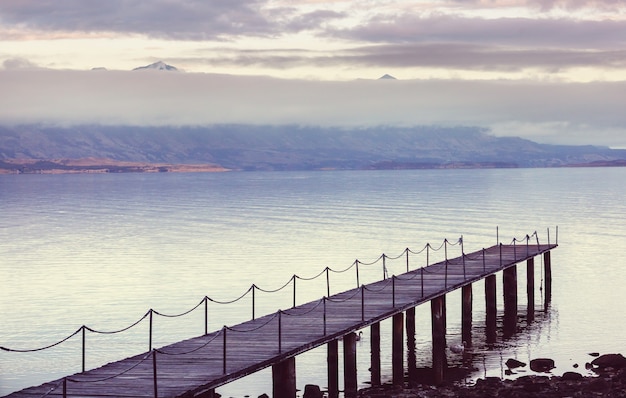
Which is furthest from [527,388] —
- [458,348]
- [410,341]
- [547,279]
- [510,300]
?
[547,279]

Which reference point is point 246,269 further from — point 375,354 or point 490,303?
point 375,354

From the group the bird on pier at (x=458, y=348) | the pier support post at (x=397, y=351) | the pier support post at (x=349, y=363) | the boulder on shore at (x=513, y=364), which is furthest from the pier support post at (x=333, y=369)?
the bird on pier at (x=458, y=348)

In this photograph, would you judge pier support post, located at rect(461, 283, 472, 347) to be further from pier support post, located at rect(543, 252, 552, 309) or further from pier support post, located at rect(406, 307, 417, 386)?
pier support post, located at rect(543, 252, 552, 309)

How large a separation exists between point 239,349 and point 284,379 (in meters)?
1.52

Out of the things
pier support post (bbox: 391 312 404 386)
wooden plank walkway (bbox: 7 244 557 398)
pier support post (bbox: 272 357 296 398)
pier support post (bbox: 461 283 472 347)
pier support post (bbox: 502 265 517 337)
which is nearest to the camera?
wooden plank walkway (bbox: 7 244 557 398)

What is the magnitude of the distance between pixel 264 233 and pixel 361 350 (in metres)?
58.0

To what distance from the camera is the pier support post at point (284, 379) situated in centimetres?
2933

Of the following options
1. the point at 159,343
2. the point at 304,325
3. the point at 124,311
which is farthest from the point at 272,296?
the point at 304,325

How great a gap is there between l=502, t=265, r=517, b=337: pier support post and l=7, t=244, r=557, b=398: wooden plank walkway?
223 inches

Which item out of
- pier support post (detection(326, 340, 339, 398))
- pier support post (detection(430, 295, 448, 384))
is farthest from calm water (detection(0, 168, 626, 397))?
pier support post (detection(326, 340, 339, 398))

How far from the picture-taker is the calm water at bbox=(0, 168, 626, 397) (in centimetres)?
4381

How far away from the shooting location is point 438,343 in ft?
129

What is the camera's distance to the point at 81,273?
69.9 m

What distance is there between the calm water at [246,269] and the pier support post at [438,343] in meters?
1.31
